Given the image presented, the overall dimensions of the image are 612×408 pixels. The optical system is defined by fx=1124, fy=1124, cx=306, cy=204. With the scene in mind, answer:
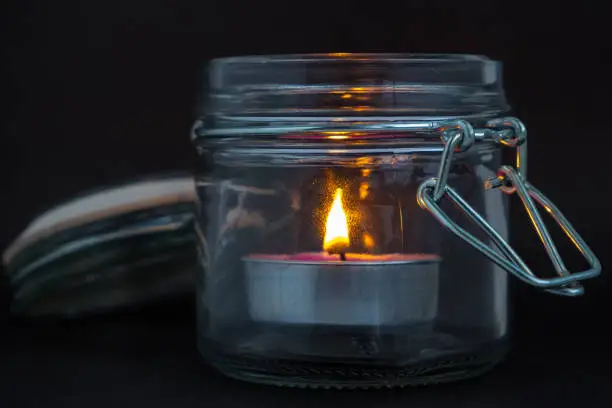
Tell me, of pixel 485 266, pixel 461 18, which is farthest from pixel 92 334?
pixel 461 18

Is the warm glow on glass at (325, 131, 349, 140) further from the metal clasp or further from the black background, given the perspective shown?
the black background

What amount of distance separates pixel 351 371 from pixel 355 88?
5.8 inches

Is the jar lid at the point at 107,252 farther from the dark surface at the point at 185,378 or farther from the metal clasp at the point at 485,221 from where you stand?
the metal clasp at the point at 485,221

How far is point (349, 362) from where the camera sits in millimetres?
575

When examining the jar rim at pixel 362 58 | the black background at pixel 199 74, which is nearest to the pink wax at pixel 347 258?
the jar rim at pixel 362 58

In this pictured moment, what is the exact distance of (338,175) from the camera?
0.60m

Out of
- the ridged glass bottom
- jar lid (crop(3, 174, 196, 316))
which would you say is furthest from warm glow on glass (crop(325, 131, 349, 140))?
jar lid (crop(3, 174, 196, 316))

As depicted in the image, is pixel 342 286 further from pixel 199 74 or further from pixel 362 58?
pixel 199 74

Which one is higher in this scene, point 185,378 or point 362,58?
point 362,58

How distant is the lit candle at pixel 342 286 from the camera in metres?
0.57

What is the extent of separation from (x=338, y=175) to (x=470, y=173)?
81 millimetres

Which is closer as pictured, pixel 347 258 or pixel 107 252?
pixel 347 258

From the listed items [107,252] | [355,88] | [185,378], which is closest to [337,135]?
[355,88]

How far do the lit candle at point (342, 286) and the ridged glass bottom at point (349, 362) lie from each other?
12mm
